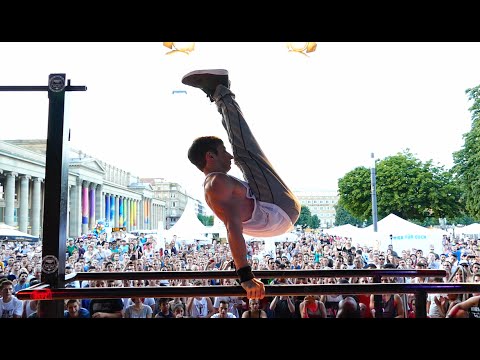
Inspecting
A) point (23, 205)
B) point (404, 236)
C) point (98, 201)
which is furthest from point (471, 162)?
point (98, 201)

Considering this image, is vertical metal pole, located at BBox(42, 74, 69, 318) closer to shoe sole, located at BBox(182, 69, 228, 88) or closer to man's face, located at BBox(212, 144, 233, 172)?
shoe sole, located at BBox(182, 69, 228, 88)

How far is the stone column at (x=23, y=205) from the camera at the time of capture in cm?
4722

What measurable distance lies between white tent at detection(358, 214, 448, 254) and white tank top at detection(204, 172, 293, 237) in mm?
14238

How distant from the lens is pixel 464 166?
25.0 meters

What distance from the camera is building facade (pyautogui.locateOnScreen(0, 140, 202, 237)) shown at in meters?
46.2

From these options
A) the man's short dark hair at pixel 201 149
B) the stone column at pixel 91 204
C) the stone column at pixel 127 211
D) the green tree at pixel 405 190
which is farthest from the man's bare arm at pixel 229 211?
the stone column at pixel 127 211

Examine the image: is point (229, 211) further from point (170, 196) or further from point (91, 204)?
point (170, 196)

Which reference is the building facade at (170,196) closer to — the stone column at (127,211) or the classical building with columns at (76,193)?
the classical building with columns at (76,193)

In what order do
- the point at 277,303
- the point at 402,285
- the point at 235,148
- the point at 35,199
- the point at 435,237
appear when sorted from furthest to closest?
the point at 35,199 < the point at 435,237 < the point at 277,303 < the point at 235,148 < the point at 402,285
